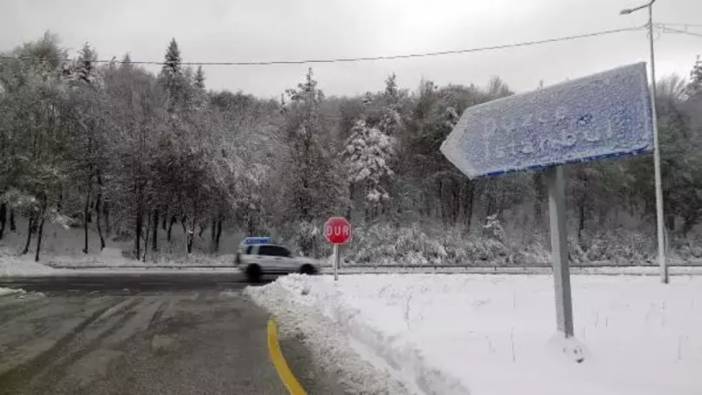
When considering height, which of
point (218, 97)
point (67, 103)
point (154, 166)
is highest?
point (218, 97)

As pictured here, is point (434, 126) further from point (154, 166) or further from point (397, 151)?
point (154, 166)

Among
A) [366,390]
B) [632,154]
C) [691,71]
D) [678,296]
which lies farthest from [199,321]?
[691,71]

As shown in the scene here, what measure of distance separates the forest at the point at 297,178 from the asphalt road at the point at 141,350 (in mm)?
26434

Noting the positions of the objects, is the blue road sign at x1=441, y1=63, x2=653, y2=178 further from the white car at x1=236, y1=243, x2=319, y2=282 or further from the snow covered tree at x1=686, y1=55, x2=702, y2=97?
the snow covered tree at x1=686, y1=55, x2=702, y2=97

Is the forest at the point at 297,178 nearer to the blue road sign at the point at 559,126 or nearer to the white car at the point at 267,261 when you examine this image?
the white car at the point at 267,261

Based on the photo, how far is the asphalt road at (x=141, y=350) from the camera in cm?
581

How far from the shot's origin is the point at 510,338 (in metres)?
6.60

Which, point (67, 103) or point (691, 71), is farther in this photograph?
point (691, 71)

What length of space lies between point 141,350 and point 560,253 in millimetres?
5529

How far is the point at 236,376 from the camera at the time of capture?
20.4ft

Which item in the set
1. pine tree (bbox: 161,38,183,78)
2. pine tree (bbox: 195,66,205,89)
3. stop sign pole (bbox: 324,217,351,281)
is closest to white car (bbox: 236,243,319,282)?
stop sign pole (bbox: 324,217,351,281)

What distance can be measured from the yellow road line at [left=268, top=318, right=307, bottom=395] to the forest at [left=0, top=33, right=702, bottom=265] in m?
30.1

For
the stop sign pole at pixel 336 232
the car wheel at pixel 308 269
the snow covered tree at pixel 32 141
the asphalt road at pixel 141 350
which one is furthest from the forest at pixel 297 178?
the asphalt road at pixel 141 350

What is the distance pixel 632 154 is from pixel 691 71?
74.3 meters
